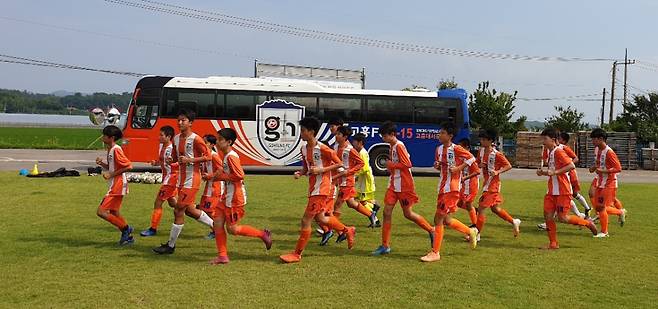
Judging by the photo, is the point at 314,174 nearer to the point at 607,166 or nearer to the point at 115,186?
the point at 115,186

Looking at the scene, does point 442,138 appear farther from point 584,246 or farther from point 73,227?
point 73,227

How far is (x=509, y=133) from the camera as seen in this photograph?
42.6 m

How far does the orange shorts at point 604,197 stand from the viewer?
377 inches

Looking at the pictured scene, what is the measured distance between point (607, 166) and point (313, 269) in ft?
18.2

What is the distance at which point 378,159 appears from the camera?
22.2m

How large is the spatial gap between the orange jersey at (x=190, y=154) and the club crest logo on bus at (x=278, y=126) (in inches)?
529

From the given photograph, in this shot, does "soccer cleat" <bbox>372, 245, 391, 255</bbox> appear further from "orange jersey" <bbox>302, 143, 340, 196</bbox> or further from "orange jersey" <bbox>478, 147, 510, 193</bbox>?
"orange jersey" <bbox>478, 147, 510, 193</bbox>

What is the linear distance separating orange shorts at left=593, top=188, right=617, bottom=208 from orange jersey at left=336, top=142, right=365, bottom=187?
404 cm

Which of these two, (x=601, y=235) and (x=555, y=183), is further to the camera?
(x=601, y=235)

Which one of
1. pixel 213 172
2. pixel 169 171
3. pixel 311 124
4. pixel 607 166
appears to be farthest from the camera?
pixel 607 166

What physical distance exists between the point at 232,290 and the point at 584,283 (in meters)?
3.72

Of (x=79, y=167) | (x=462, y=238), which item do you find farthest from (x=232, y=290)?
(x=79, y=167)

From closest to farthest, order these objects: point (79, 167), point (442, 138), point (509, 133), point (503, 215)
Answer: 1. point (442, 138)
2. point (503, 215)
3. point (79, 167)
4. point (509, 133)

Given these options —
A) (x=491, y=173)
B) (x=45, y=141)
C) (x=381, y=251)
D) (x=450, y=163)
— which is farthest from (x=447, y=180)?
(x=45, y=141)
